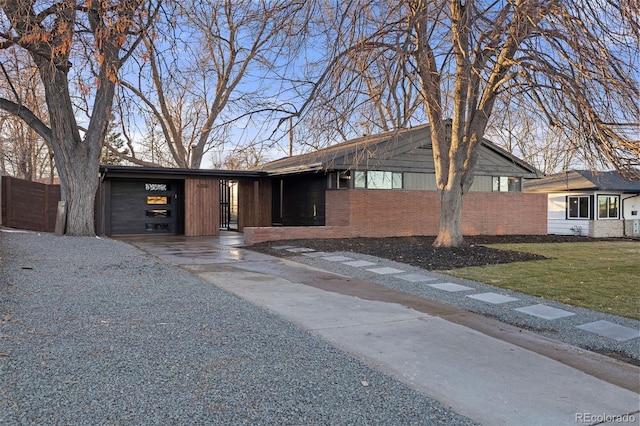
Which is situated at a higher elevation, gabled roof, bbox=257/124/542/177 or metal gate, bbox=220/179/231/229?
gabled roof, bbox=257/124/542/177

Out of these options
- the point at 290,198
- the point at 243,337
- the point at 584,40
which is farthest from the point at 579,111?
the point at 290,198

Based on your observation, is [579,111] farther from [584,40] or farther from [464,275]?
[464,275]

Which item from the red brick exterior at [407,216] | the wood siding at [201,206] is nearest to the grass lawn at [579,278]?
the red brick exterior at [407,216]

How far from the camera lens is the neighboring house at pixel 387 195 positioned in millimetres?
16141

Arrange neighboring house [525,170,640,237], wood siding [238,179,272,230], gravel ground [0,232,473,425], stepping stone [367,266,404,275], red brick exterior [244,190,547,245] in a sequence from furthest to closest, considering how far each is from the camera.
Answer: neighboring house [525,170,640,237], wood siding [238,179,272,230], red brick exterior [244,190,547,245], stepping stone [367,266,404,275], gravel ground [0,232,473,425]

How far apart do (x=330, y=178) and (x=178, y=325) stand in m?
12.6

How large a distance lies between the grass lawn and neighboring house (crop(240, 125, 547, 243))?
5.78m

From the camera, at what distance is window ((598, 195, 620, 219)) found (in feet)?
75.2

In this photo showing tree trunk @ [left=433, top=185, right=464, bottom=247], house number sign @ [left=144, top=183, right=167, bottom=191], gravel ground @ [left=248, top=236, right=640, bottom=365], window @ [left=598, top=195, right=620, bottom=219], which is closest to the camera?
gravel ground @ [left=248, top=236, right=640, bottom=365]

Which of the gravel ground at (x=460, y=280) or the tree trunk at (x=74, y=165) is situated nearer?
the gravel ground at (x=460, y=280)

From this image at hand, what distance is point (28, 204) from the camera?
1784cm

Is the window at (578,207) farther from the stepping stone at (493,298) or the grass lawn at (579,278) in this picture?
the stepping stone at (493,298)

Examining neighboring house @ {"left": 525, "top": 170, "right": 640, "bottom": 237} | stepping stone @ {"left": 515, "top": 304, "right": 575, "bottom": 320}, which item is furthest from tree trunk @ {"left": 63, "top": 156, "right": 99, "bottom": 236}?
neighboring house @ {"left": 525, "top": 170, "right": 640, "bottom": 237}

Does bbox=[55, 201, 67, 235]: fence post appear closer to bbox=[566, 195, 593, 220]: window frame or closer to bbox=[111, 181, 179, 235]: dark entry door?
bbox=[111, 181, 179, 235]: dark entry door
